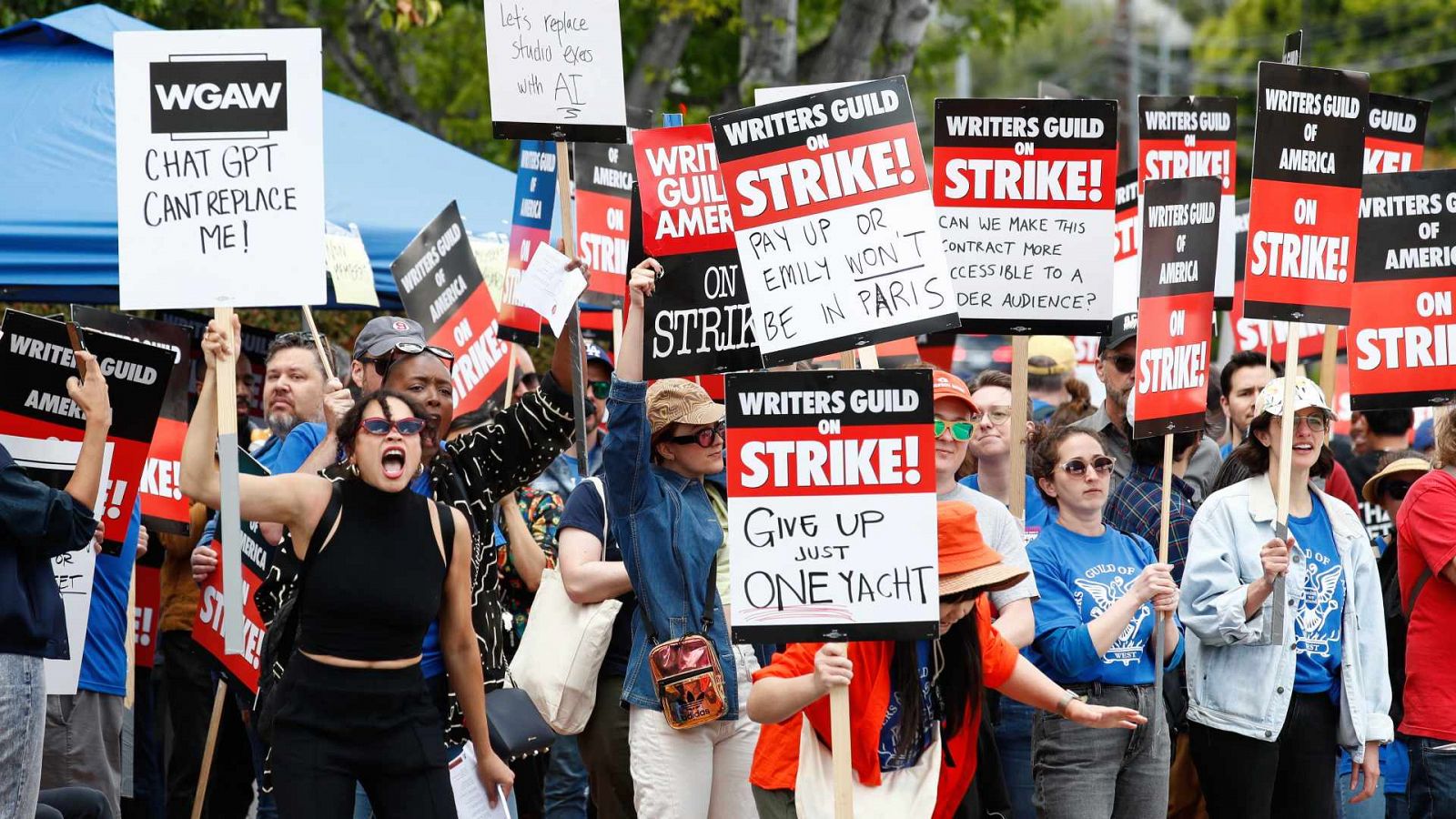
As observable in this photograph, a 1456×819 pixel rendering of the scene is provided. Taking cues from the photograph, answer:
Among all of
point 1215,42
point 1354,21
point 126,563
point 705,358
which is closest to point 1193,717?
point 705,358

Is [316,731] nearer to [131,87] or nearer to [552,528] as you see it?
[131,87]

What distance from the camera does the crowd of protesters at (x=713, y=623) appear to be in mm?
5199

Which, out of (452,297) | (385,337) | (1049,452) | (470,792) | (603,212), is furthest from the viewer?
(603,212)

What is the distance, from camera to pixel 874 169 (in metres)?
5.41

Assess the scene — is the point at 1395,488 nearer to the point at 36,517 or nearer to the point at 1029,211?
the point at 1029,211

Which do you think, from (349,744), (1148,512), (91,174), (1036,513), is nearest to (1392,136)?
(1148,512)

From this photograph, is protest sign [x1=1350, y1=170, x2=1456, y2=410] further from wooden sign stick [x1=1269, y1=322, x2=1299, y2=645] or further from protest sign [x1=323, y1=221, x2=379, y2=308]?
protest sign [x1=323, y1=221, x2=379, y2=308]

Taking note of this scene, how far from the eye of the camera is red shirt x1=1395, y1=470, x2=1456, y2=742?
6703 mm

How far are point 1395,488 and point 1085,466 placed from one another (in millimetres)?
2640

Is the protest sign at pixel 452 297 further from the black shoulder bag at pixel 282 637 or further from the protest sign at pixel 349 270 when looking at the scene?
the black shoulder bag at pixel 282 637

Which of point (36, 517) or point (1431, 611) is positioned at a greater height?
point (36, 517)

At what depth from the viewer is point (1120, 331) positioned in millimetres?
8422

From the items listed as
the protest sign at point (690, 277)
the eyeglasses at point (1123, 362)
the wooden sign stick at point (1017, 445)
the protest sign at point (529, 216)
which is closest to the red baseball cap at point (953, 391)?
the wooden sign stick at point (1017, 445)

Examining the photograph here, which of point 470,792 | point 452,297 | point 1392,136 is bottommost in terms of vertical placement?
point 470,792
